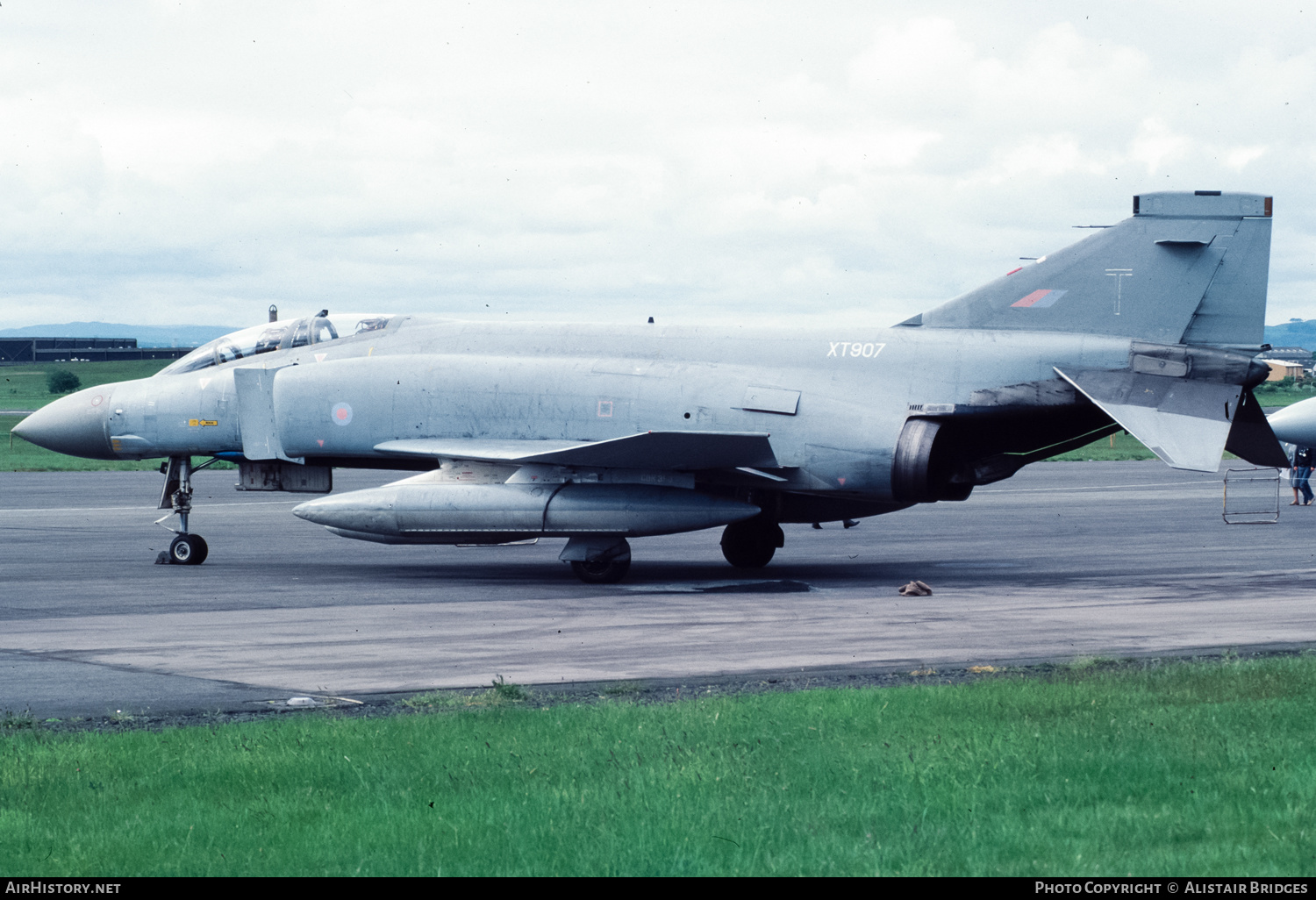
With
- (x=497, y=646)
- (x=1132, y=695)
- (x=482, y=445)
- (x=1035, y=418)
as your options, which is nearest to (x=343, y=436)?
(x=482, y=445)

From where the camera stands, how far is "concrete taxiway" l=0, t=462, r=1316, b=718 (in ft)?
37.4

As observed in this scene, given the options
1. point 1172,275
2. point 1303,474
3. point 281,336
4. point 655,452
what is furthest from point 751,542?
point 1303,474

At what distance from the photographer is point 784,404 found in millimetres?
18094

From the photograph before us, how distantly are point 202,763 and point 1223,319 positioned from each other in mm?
14012

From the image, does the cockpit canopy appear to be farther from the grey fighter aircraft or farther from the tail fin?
the tail fin

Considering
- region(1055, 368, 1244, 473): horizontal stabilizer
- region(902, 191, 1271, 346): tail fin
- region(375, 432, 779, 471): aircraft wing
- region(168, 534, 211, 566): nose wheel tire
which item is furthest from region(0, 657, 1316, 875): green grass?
region(168, 534, 211, 566): nose wheel tire

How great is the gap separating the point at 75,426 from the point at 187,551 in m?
2.88

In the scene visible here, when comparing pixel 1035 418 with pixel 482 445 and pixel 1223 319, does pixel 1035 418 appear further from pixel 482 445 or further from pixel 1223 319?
pixel 482 445

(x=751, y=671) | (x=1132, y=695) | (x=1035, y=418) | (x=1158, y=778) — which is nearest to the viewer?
(x=1158, y=778)

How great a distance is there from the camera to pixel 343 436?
65.0 ft

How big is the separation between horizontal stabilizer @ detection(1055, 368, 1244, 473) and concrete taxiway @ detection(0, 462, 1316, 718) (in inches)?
69.5

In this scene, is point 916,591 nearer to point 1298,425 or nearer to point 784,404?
point 784,404

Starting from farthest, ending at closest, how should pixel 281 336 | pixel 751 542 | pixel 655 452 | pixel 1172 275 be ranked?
pixel 281 336 < pixel 751 542 < pixel 655 452 < pixel 1172 275

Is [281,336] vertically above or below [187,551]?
above
